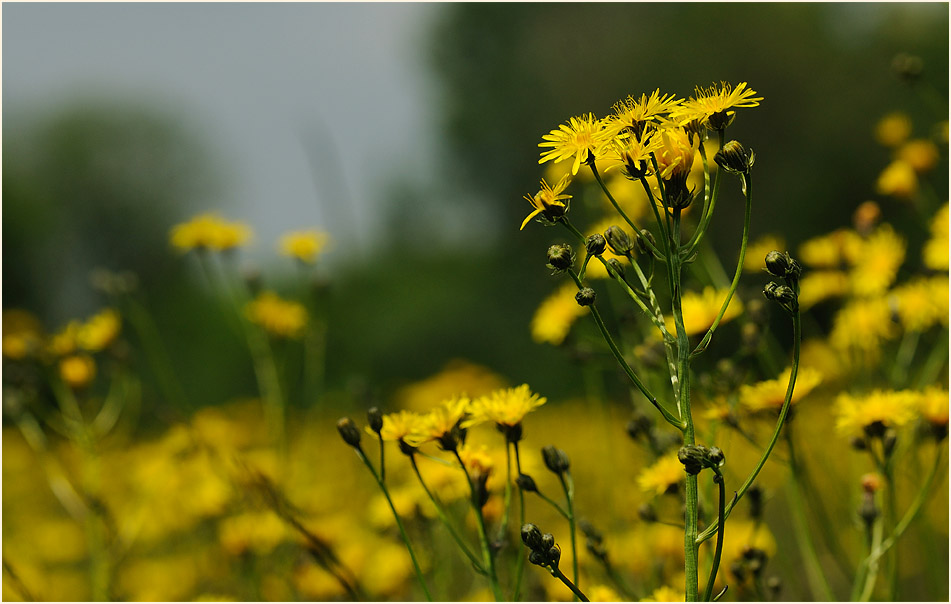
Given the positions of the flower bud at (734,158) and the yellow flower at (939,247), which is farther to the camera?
the yellow flower at (939,247)

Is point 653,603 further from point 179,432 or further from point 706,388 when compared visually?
point 179,432

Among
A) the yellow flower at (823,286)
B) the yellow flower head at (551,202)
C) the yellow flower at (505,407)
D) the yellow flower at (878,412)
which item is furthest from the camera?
the yellow flower at (823,286)

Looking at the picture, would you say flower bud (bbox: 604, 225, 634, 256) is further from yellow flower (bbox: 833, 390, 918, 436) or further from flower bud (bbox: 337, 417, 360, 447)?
yellow flower (bbox: 833, 390, 918, 436)

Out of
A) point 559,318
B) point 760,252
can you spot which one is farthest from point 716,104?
point 760,252

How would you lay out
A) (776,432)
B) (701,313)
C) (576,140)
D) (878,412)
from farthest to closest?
(701,313) < (878,412) < (576,140) < (776,432)

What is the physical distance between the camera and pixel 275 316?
182 cm

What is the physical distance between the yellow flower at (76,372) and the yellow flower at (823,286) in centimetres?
145

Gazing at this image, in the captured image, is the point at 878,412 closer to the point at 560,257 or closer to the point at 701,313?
the point at 701,313

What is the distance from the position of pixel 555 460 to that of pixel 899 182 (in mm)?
1077

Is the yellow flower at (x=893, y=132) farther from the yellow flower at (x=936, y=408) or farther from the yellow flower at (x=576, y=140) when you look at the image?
the yellow flower at (x=576, y=140)

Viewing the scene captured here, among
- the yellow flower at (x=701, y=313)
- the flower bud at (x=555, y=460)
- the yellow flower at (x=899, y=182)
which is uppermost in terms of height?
the yellow flower at (x=899, y=182)

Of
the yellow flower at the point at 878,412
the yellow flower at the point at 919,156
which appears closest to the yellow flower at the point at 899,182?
the yellow flower at the point at 919,156

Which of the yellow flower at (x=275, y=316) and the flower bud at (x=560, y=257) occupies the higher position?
the flower bud at (x=560, y=257)

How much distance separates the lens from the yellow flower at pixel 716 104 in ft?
2.18
